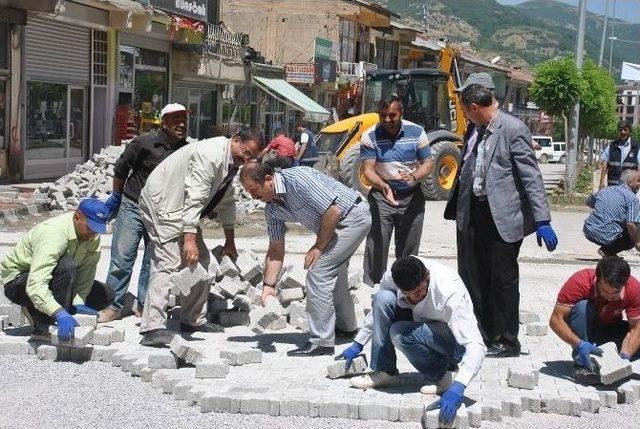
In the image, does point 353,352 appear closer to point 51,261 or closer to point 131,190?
point 51,261

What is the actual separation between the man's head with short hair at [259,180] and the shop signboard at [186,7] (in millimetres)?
20318

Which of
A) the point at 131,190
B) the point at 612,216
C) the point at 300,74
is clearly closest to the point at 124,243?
the point at 131,190

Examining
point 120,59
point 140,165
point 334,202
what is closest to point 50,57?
point 120,59

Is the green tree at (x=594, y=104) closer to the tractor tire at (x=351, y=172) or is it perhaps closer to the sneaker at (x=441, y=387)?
the tractor tire at (x=351, y=172)

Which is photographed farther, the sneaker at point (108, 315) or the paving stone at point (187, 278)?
the sneaker at point (108, 315)

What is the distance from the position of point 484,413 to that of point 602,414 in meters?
0.86

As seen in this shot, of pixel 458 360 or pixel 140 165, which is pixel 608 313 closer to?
pixel 458 360

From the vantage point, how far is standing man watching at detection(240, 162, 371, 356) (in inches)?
263

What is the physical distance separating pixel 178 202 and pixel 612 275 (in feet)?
10.3

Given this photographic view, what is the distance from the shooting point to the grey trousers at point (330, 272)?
6.88 m

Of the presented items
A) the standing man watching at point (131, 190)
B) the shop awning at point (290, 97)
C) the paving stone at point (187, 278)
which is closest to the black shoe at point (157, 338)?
the paving stone at point (187, 278)

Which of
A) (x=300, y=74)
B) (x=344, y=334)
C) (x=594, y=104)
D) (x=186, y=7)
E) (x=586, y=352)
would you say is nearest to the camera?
(x=586, y=352)

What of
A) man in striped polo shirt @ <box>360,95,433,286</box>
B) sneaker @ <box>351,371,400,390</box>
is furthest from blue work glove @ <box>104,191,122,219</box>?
sneaker @ <box>351,371,400,390</box>

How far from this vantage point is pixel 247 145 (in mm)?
7039
